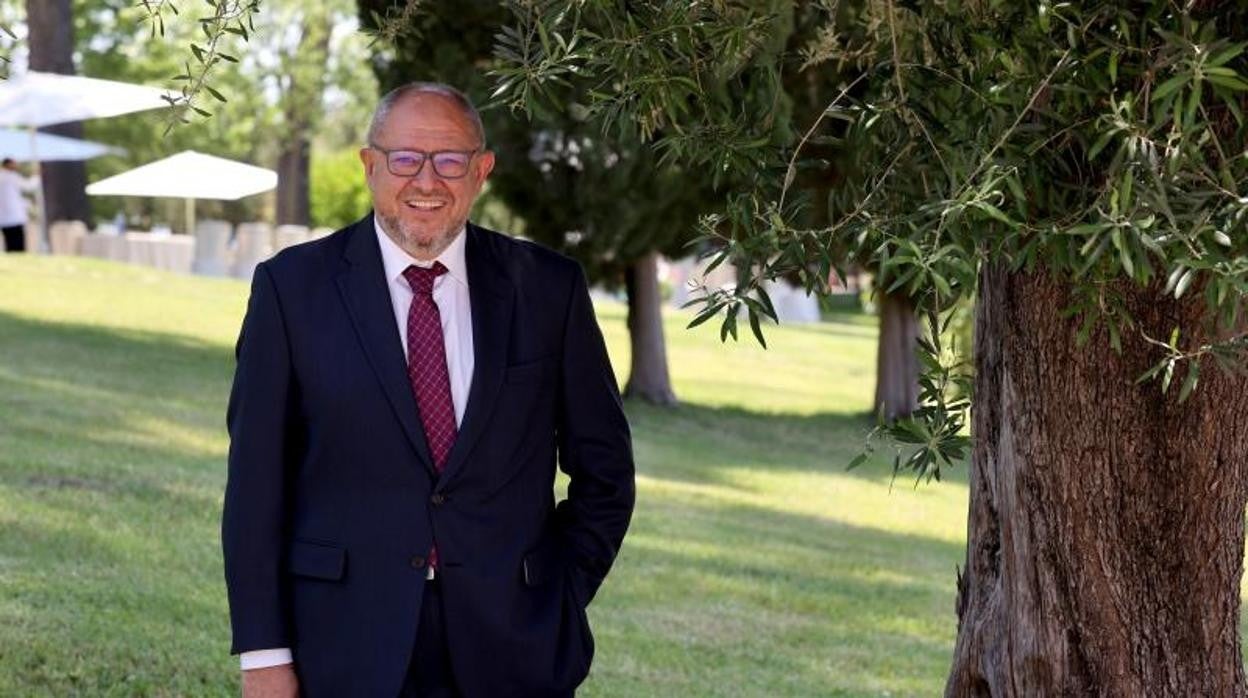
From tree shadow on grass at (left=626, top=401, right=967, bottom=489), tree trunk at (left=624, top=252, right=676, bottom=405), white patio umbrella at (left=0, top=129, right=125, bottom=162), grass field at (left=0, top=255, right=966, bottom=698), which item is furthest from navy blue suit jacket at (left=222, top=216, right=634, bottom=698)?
white patio umbrella at (left=0, top=129, right=125, bottom=162)

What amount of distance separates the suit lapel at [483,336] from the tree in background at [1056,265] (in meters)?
0.43

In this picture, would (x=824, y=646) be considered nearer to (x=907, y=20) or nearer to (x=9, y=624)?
(x=9, y=624)

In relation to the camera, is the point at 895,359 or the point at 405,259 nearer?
the point at 405,259

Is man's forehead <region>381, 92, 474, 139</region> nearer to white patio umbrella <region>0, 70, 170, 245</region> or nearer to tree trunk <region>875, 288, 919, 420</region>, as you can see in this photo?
white patio umbrella <region>0, 70, 170, 245</region>

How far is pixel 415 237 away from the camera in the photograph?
13.4 feet

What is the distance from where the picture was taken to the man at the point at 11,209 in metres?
27.8

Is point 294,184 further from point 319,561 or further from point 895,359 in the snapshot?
point 319,561

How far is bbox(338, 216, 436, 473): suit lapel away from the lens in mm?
3994

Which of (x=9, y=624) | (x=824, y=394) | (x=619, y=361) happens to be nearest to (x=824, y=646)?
(x=9, y=624)

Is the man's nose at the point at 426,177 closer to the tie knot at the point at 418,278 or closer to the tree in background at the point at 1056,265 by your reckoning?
the tie knot at the point at 418,278

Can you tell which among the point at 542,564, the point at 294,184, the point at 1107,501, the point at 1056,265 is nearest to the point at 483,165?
the point at 542,564

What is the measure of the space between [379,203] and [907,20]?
111 centimetres

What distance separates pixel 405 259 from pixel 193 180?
1455 cm

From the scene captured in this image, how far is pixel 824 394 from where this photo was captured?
2878 cm
